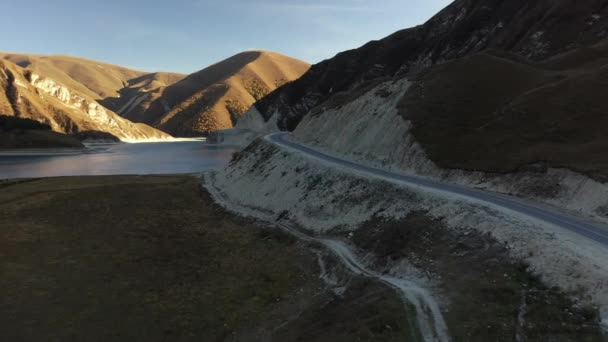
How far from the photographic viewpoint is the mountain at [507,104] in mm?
35906

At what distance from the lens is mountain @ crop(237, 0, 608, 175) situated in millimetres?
35906

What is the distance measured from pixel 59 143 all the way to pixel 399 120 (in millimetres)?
177648

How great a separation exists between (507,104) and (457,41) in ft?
266

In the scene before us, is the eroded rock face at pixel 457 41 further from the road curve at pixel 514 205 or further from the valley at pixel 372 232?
the road curve at pixel 514 205

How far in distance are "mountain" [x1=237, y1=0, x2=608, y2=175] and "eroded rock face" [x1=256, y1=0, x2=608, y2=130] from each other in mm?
425

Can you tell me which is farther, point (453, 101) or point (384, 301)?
point (453, 101)

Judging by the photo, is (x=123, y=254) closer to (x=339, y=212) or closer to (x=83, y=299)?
(x=83, y=299)

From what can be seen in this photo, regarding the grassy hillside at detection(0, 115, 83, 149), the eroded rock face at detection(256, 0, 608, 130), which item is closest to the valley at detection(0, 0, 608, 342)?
the eroded rock face at detection(256, 0, 608, 130)

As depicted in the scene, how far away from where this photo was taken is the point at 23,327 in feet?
67.5

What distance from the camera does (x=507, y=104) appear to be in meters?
45.7

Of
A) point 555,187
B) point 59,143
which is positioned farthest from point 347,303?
point 59,143

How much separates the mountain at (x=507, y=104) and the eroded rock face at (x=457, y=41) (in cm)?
43

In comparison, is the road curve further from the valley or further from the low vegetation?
the low vegetation

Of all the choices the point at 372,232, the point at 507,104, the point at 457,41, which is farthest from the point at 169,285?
the point at 457,41
